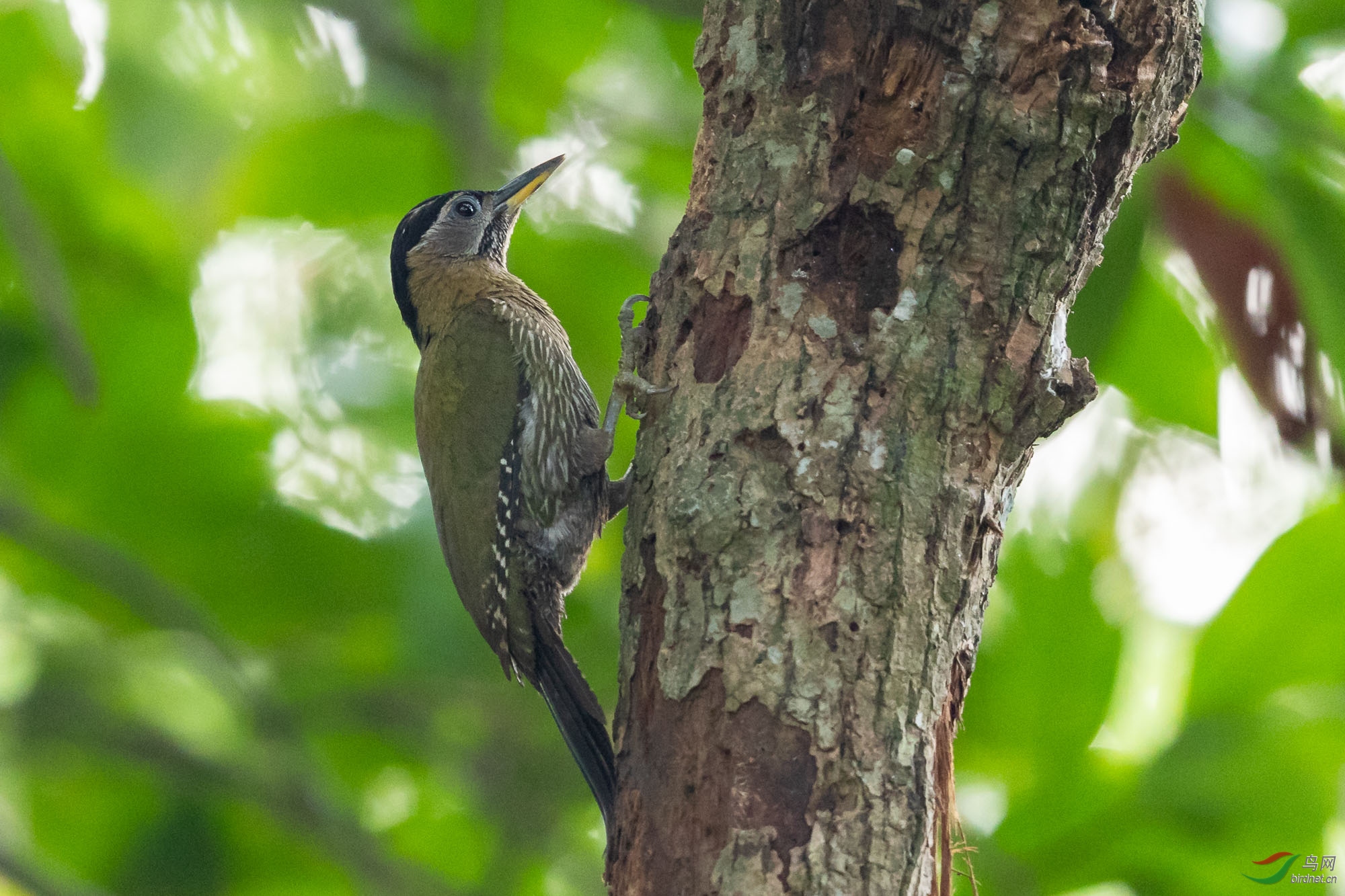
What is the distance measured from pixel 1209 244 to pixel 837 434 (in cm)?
149

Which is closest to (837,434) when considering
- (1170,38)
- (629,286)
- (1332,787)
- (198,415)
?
(1170,38)

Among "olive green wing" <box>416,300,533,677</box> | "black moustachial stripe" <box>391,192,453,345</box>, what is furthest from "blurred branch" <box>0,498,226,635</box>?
"black moustachial stripe" <box>391,192,453,345</box>

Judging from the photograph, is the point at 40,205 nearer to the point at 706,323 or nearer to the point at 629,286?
the point at 629,286

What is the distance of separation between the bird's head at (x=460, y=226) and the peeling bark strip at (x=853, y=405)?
1772 mm

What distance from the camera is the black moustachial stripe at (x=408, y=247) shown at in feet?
12.5

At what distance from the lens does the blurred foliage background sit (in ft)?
9.16

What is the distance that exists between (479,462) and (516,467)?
10 centimetres

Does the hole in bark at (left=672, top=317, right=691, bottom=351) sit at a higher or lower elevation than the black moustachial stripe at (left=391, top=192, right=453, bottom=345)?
lower

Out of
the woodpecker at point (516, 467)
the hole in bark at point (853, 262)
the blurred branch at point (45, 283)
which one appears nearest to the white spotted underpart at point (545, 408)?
the woodpecker at point (516, 467)

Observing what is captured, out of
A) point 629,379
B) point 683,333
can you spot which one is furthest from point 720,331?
point 629,379

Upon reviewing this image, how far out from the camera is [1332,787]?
2730 millimetres

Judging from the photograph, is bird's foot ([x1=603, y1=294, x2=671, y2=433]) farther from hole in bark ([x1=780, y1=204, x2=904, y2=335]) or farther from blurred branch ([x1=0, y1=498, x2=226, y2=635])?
blurred branch ([x1=0, y1=498, x2=226, y2=635])

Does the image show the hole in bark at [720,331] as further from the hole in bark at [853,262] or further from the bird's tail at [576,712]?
the bird's tail at [576,712]

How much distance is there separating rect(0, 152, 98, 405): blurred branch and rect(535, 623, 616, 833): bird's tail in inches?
48.5
